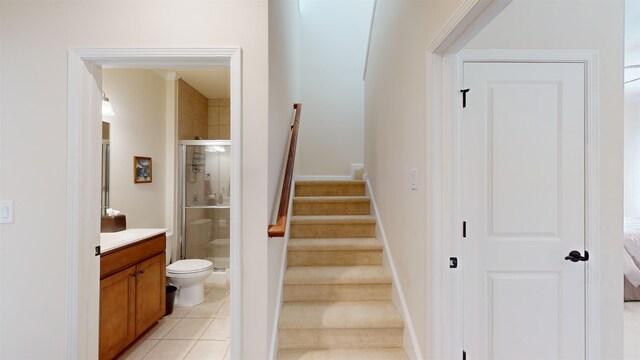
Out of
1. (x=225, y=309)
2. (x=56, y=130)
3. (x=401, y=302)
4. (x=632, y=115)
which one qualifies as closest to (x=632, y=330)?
(x=632, y=115)

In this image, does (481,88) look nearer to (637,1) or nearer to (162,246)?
(637,1)

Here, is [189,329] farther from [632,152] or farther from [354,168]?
[632,152]

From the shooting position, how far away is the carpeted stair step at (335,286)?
2.12m

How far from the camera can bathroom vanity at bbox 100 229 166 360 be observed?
1823 mm

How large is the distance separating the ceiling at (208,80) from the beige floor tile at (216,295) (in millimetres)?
2618

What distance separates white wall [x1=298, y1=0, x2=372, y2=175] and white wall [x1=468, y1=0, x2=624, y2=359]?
286 centimetres

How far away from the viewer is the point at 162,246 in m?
2.46

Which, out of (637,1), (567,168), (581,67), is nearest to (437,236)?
(567,168)

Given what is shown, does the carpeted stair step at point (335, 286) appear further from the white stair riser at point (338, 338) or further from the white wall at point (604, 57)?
the white wall at point (604, 57)

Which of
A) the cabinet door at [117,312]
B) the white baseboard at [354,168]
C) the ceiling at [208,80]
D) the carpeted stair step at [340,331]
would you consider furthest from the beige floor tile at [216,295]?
the ceiling at [208,80]

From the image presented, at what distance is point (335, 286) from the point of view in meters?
2.14

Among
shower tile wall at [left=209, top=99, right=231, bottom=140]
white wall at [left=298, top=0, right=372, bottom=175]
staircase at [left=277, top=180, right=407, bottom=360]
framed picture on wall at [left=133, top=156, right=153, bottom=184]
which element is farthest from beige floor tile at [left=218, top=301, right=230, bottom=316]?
shower tile wall at [left=209, top=99, right=231, bottom=140]

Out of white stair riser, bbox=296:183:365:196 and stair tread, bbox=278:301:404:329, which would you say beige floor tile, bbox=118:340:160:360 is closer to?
stair tread, bbox=278:301:404:329

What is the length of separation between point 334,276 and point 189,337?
131cm
